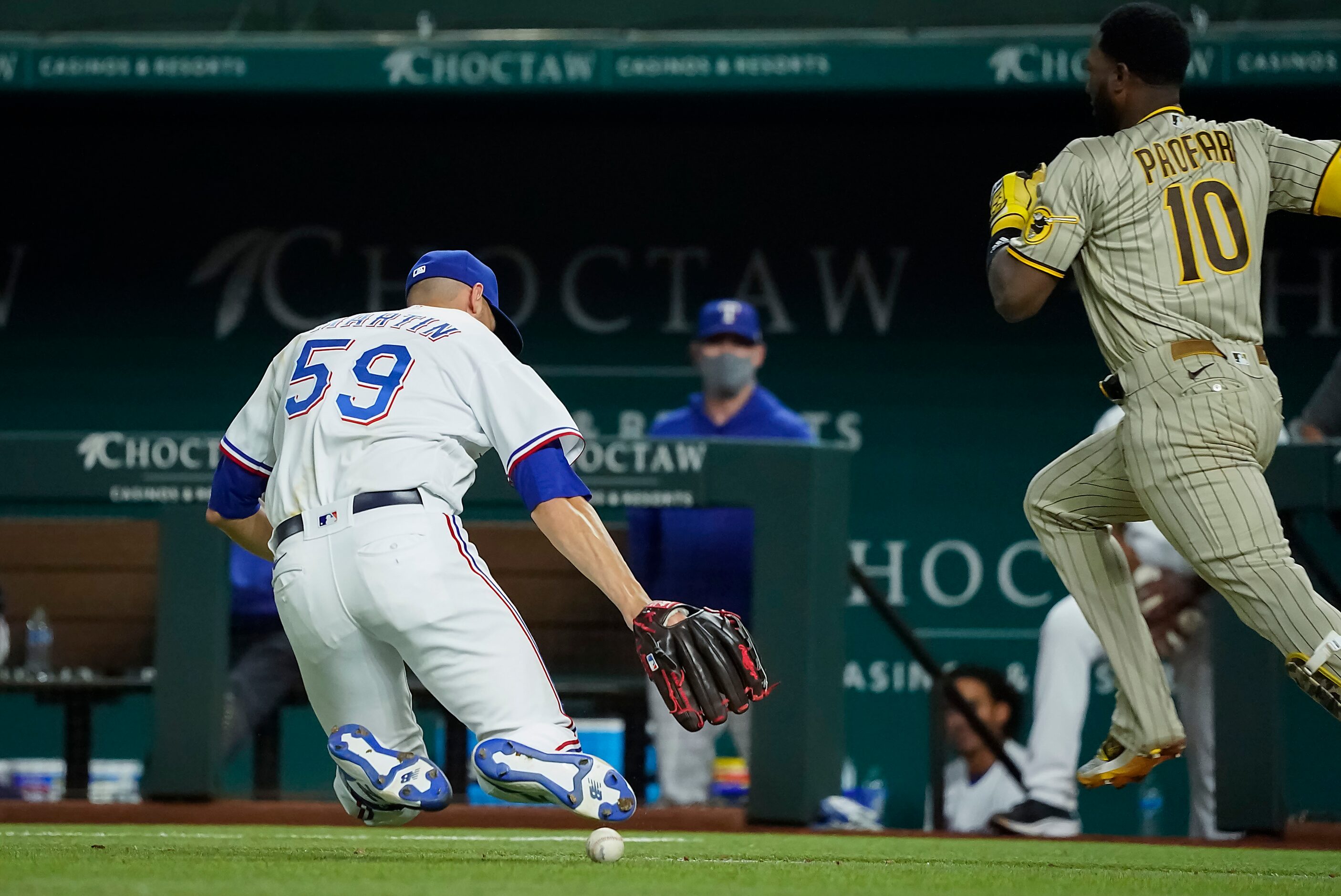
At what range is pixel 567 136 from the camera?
843 cm

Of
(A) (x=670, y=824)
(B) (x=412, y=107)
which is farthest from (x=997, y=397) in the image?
(A) (x=670, y=824)

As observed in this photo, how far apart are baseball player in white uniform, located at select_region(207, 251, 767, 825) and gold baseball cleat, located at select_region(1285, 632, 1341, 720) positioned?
1051 millimetres

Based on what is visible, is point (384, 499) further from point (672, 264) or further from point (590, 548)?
point (672, 264)

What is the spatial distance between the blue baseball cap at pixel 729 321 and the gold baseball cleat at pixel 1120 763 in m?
2.90

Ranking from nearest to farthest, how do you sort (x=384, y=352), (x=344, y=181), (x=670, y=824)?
(x=384, y=352) → (x=670, y=824) → (x=344, y=181)

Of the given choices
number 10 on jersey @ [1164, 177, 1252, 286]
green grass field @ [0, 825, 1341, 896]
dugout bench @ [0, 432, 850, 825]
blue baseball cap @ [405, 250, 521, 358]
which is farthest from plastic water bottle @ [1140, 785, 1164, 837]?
blue baseball cap @ [405, 250, 521, 358]

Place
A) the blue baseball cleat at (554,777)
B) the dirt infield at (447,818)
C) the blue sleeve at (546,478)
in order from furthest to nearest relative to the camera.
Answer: the dirt infield at (447,818), the blue sleeve at (546,478), the blue baseball cleat at (554,777)

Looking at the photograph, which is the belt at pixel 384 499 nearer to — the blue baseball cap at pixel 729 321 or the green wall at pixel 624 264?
the blue baseball cap at pixel 729 321

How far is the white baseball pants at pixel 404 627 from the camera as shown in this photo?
10.4 feet

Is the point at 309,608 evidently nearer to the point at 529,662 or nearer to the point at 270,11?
the point at 529,662

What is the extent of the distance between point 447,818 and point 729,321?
7.02ft

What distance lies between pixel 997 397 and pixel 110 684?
Result: 4382 mm

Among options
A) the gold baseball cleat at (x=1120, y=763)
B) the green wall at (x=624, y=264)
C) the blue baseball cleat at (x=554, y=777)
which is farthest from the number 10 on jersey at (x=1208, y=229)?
the green wall at (x=624, y=264)

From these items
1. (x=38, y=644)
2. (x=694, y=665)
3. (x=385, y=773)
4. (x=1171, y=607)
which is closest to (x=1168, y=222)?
(x=694, y=665)
